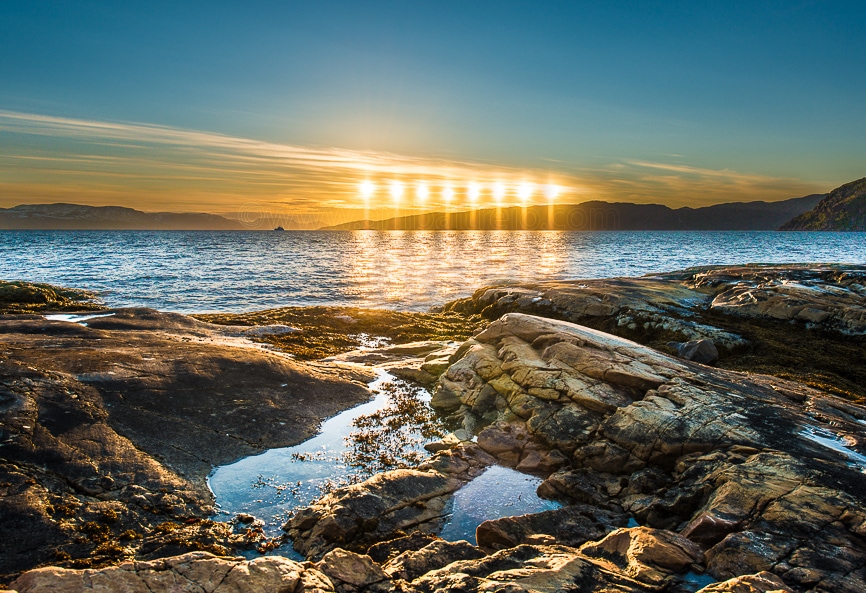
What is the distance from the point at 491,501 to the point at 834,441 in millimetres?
8285

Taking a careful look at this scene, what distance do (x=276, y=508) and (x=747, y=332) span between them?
24922mm

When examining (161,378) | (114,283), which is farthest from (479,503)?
(114,283)

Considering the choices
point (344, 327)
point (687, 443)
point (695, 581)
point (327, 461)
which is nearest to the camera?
point (695, 581)

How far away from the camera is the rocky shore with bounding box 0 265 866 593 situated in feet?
23.1

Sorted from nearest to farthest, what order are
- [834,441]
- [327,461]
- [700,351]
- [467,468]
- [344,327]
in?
[834,441], [467,468], [327,461], [700,351], [344,327]

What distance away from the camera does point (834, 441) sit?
36.1ft

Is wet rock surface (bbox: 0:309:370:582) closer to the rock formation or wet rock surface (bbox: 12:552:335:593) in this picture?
wet rock surface (bbox: 12:552:335:593)

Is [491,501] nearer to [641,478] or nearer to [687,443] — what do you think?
[641,478]

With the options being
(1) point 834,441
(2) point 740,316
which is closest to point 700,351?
(2) point 740,316

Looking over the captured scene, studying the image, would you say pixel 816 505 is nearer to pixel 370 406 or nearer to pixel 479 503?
pixel 479 503

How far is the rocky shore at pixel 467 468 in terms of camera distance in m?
7.03

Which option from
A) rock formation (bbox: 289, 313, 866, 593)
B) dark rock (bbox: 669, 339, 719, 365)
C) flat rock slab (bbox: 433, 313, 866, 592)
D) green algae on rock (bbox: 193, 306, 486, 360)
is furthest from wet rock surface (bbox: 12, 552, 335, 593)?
dark rock (bbox: 669, 339, 719, 365)

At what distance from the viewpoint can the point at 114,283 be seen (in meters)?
51.9

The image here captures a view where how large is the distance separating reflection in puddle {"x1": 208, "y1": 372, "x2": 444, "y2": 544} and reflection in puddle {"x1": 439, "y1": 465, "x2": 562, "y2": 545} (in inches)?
79.0
